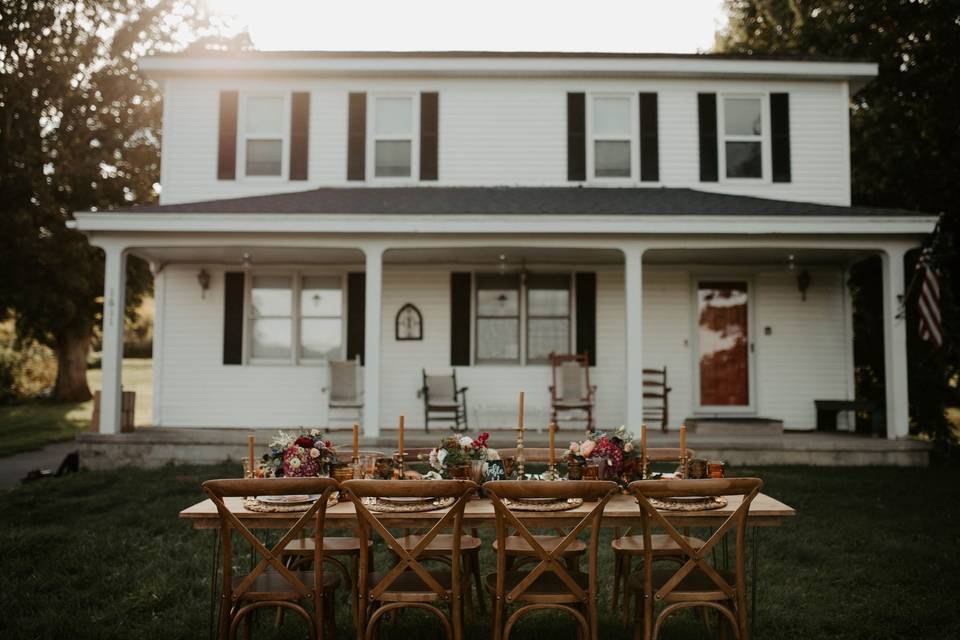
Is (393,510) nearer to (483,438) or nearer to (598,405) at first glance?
(483,438)

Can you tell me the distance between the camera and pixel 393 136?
11305mm

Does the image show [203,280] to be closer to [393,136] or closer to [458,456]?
[393,136]

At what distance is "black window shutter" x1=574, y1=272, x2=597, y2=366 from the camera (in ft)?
35.2

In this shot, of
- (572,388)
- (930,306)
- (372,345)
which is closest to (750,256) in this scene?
(930,306)

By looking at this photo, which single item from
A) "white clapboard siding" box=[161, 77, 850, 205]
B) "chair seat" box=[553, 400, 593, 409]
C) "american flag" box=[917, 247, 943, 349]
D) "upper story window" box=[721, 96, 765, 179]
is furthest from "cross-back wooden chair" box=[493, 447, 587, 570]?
"upper story window" box=[721, 96, 765, 179]

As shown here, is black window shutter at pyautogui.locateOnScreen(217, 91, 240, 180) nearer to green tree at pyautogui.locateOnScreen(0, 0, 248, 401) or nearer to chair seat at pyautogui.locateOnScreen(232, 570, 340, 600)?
green tree at pyautogui.locateOnScreen(0, 0, 248, 401)

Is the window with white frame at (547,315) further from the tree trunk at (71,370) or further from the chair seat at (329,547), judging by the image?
the tree trunk at (71,370)

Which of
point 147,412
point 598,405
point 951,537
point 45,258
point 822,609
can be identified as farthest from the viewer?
point 147,412

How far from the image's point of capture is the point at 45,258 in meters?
15.8

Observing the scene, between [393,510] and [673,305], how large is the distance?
810 cm

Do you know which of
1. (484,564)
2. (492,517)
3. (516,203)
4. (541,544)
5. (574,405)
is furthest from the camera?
(574,405)

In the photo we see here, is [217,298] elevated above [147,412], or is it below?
above

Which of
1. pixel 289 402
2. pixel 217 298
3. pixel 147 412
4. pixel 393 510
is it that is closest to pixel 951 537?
pixel 393 510

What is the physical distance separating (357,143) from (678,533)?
8.96 metres
